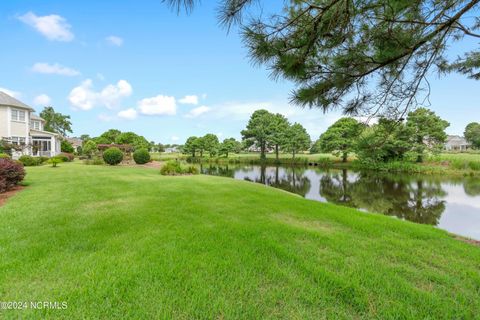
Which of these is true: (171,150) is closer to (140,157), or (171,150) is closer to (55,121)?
(55,121)

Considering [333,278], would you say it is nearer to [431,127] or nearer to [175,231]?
[175,231]

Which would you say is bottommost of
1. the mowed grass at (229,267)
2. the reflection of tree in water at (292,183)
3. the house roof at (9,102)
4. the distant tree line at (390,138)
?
the reflection of tree in water at (292,183)

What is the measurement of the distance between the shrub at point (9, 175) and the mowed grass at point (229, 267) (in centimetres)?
344

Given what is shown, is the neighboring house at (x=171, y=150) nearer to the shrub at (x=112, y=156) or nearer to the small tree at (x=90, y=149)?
the small tree at (x=90, y=149)

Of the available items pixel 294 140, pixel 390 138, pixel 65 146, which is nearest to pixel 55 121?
pixel 65 146

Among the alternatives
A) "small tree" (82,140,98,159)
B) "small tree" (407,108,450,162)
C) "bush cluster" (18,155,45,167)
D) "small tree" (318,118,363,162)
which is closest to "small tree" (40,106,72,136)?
"small tree" (82,140,98,159)

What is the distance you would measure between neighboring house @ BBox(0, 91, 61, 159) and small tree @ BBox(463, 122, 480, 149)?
66522 millimetres

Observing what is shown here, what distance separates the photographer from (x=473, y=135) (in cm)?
4672

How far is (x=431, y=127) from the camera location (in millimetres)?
19297

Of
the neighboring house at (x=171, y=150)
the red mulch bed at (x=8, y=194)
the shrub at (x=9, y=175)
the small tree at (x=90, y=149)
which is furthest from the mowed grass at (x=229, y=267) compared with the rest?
the neighboring house at (x=171, y=150)

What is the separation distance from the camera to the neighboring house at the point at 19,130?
17438mm

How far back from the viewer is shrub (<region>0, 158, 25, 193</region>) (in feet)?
21.7

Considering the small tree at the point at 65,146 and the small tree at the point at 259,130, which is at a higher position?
the small tree at the point at 259,130

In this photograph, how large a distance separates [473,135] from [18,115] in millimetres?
72257
